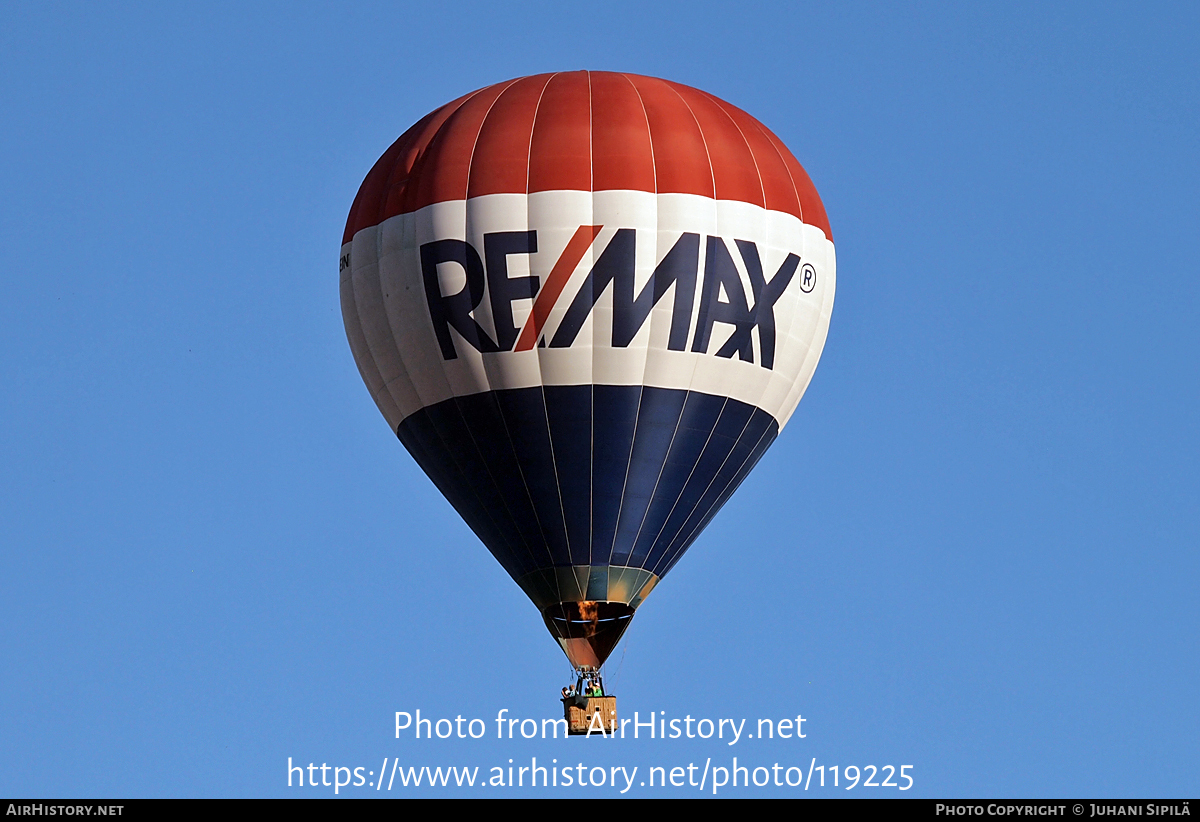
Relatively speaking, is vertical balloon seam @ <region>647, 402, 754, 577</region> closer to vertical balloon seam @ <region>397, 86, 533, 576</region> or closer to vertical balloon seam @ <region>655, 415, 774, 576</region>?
vertical balloon seam @ <region>655, 415, 774, 576</region>

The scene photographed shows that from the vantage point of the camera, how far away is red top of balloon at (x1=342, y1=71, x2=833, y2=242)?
3347cm

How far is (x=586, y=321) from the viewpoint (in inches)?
1299

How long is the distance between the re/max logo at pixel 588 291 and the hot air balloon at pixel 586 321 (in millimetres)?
25

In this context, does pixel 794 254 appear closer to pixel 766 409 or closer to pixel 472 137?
pixel 766 409

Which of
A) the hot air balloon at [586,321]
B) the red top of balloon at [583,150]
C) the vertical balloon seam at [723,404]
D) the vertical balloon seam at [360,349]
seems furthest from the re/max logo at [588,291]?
the vertical balloon seam at [360,349]

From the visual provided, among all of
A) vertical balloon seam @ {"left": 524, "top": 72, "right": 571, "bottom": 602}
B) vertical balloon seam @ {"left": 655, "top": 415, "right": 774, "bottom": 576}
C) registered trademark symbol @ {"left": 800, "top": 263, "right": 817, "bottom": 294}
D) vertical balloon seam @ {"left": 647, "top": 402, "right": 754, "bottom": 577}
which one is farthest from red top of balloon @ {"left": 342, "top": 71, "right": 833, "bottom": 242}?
vertical balloon seam @ {"left": 655, "top": 415, "right": 774, "bottom": 576}

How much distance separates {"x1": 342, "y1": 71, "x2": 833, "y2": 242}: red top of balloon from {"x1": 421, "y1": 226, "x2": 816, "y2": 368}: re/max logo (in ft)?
2.38

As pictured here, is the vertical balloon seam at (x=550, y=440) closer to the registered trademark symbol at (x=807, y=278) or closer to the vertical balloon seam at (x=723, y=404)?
the vertical balloon seam at (x=723, y=404)

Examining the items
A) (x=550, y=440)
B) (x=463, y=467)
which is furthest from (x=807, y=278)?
(x=463, y=467)

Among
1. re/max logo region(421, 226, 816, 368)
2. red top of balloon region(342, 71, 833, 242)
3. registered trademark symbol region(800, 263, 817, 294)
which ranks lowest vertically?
re/max logo region(421, 226, 816, 368)

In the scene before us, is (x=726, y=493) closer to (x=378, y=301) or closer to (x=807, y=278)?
(x=807, y=278)

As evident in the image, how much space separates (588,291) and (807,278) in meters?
3.30

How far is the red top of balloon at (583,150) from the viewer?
3347cm

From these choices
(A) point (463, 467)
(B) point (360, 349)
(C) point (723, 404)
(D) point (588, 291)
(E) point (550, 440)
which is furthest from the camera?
(B) point (360, 349)
